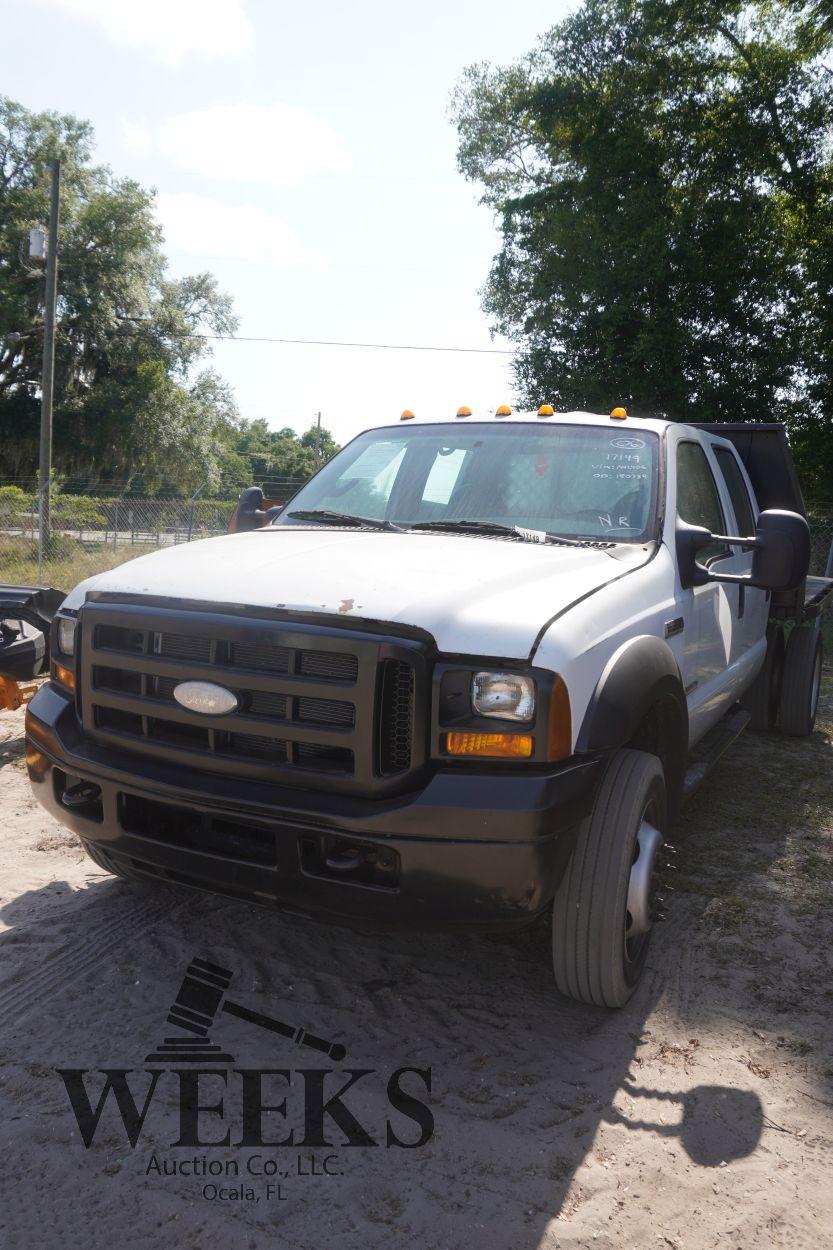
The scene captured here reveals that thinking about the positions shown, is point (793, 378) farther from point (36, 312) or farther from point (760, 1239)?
point (36, 312)

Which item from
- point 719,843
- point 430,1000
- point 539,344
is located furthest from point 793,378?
point 430,1000

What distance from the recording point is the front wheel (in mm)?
2816

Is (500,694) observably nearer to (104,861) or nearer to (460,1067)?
(460,1067)

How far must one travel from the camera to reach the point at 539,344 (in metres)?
21.6

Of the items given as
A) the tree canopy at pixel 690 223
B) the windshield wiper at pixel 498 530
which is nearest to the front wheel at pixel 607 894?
the windshield wiper at pixel 498 530

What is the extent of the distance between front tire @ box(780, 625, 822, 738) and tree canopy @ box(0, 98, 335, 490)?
3223 centimetres

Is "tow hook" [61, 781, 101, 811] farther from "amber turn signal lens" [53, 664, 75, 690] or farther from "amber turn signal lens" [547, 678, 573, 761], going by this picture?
"amber turn signal lens" [547, 678, 573, 761]

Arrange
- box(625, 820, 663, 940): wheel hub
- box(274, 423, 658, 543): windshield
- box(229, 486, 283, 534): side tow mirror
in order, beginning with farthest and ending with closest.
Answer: box(229, 486, 283, 534): side tow mirror
box(274, 423, 658, 543): windshield
box(625, 820, 663, 940): wheel hub

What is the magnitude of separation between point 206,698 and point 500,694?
0.83 m

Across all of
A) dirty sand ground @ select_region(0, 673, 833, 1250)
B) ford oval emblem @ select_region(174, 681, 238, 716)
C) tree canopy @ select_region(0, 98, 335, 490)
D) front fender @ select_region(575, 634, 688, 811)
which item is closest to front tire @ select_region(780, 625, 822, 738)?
dirty sand ground @ select_region(0, 673, 833, 1250)

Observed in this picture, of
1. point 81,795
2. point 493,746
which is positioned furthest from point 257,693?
point 81,795

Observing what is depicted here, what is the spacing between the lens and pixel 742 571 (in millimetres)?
5039

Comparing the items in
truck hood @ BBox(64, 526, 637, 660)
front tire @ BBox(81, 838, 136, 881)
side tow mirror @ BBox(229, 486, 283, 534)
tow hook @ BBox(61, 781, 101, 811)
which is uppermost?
side tow mirror @ BBox(229, 486, 283, 534)

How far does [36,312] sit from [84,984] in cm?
3569
